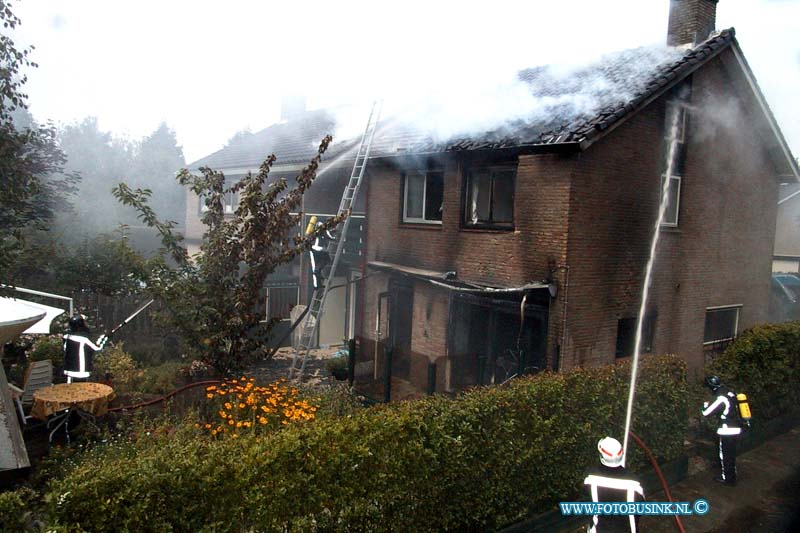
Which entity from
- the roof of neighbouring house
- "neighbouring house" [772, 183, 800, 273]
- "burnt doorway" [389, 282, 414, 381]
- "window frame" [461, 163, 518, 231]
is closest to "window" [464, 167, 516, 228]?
"window frame" [461, 163, 518, 231]

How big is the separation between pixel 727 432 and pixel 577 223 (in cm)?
363

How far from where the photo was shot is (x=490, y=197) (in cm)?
1050

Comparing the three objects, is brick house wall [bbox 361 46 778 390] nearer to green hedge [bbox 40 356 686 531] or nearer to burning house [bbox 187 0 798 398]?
burning house [bbox 187 0 798 398]

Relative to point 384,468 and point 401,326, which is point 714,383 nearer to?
point 384,468

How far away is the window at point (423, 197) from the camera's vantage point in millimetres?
11523

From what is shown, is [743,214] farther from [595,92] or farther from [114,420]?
[114,420]

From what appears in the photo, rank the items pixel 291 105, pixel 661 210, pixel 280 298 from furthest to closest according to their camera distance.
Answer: pixel 291 105 → pixel 280 298 → pixel 661 210

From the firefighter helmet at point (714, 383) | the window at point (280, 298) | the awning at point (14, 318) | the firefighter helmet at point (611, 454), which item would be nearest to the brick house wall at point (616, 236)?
the firefighter helmet at point (714, 383)

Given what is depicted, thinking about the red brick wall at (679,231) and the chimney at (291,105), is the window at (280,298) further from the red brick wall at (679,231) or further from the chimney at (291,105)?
the chimney at (291,105)

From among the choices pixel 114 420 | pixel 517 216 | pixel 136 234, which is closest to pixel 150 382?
pixel 114 420

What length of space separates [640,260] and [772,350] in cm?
258

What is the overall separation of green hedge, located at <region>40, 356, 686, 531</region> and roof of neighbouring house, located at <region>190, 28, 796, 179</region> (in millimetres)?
4101

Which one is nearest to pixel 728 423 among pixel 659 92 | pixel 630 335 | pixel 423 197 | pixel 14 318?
pixel 630 335

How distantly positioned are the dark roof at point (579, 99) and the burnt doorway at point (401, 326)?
2.94m
